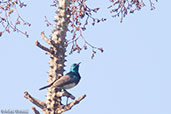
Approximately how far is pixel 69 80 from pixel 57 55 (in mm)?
1388

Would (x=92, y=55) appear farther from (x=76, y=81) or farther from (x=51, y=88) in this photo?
(x=76, y=81)

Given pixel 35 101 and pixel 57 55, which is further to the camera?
pixel 57 55

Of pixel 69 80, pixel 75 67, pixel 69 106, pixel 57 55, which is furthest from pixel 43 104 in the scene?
pixel 75 67

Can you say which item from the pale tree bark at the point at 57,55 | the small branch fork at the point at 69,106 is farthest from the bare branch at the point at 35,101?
the small branch fork at the point at 69,106

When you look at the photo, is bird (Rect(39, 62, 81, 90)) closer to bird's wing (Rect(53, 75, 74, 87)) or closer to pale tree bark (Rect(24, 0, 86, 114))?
bird's wing (Rect(53, 75, 74, 87))

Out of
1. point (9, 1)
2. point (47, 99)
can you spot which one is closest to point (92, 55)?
point (47, 99)

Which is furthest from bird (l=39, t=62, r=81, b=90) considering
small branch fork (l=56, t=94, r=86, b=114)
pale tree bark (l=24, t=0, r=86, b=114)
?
small branch fork (l=56, t=94, r=86, b=114)

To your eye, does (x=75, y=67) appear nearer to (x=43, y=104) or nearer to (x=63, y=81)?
(x=63, y=81)

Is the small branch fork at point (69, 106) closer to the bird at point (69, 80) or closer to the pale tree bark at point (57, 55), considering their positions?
the pale tree bark at point (57, 55)

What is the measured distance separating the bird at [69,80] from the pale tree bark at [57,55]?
125 millimetres

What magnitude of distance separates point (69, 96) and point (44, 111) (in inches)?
23.6

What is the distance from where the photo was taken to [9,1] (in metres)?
7.07

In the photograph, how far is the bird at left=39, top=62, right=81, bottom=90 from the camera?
6767mm

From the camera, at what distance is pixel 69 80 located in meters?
8.10
